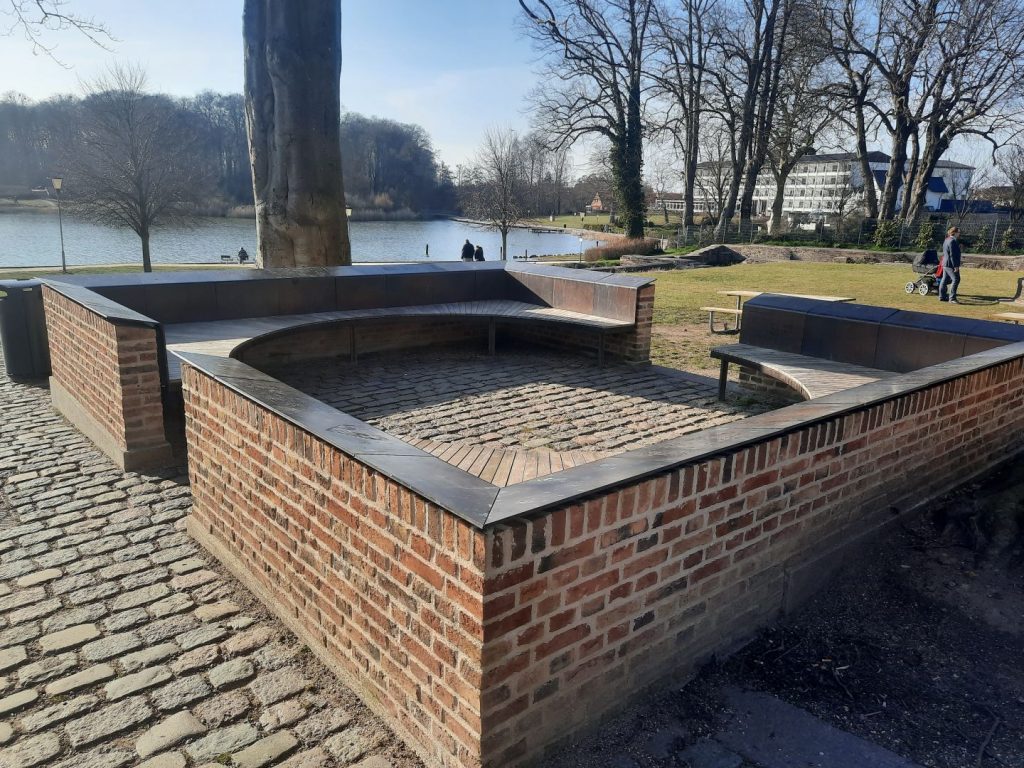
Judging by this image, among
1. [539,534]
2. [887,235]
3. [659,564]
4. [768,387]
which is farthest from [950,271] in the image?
[887,235]

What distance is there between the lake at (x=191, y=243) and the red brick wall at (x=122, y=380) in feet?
92.7

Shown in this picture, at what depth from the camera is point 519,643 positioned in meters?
2.20

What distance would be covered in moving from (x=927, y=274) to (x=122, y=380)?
51.7 ft

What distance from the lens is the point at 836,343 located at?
6477 millimetres

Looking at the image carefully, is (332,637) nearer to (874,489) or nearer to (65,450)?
(874,489)

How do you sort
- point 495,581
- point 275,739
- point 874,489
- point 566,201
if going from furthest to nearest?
1. point 566,201
2. point 874,489
3. point 275,739
4. point 495,581

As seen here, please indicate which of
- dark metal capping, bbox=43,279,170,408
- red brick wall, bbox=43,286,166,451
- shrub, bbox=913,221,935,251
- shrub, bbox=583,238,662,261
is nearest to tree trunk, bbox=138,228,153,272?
shrub, bbox=583,238,662,261

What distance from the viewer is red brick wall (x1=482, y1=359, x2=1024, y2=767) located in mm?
2186

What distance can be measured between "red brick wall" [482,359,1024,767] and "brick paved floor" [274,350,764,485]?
1564 millimetres

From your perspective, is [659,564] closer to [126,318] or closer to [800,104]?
[126,318]

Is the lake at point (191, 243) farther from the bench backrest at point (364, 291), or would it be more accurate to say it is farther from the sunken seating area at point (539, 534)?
the sunken seating area at point (539, 534)

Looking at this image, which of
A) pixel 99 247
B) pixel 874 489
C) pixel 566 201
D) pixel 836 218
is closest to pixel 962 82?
pixel 836 218

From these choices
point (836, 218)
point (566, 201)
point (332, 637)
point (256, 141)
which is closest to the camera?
point (332, 637)

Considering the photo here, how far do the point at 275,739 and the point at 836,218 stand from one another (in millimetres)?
36031
